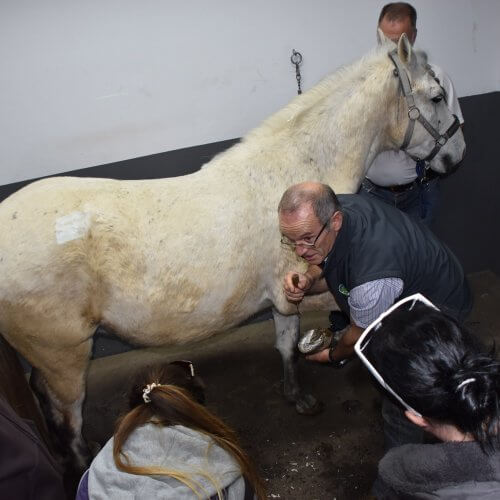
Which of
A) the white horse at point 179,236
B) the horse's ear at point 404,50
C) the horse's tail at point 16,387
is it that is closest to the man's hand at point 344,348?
the white horse at point 179,236

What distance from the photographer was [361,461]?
3006mm

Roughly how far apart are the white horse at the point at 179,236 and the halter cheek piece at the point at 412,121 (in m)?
0.03

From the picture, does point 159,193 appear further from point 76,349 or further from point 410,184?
point 410,184

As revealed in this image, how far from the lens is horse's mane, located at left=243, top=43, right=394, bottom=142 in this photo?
2846mm

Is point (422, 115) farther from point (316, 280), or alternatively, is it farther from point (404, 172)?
point (316, 280)

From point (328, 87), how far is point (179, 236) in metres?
1.32

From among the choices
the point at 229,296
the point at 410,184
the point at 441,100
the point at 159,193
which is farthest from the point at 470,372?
the point at 410,184

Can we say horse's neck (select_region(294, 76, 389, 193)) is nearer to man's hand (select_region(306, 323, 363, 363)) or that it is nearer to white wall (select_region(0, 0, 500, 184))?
man's hand (select_region(306, 323, 363, 363))

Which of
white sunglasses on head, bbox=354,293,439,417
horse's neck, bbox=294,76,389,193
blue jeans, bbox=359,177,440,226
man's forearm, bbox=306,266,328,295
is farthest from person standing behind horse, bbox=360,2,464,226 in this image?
white sunglasses on head, bbox=354,293,439,417

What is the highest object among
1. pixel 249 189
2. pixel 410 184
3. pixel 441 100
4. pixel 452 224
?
pixel 441 100

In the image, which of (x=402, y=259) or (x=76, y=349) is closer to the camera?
(x=402, y=259)

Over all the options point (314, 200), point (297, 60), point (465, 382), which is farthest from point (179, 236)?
point (297, 60)

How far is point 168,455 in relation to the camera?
4.61 ft

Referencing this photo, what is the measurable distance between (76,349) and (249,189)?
1.33 m
